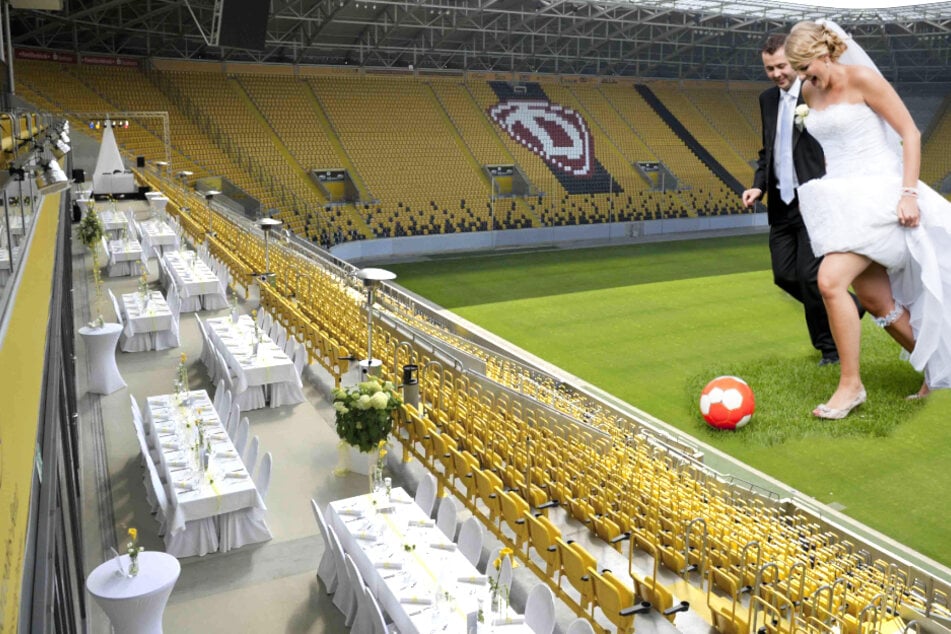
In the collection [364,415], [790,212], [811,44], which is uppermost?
[811,44]

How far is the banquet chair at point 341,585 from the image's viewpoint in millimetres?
7438

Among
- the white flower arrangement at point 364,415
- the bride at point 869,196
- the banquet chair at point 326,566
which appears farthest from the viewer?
the white flower arrangement at point 364,415

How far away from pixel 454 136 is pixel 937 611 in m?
35.2

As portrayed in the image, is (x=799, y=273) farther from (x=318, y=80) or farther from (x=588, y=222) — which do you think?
(x=318, y=80)

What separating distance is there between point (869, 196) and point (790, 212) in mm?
1182

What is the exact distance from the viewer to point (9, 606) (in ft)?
8.32

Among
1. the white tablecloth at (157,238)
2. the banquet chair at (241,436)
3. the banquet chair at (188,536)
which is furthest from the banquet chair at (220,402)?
the white tablecloth at (157,238)

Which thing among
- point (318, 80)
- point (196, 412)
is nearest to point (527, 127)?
point (318, 80)

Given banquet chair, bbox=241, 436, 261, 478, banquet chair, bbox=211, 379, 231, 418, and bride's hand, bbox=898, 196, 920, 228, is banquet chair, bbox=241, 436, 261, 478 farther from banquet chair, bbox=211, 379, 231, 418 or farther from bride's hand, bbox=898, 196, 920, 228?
bride's hand, bbox=898, 196, 920, 228

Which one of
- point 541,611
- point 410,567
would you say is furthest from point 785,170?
point 410,567

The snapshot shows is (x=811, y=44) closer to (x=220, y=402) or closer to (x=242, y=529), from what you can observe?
(x=242, y=529)

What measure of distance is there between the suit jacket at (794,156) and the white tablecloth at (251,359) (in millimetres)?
6980

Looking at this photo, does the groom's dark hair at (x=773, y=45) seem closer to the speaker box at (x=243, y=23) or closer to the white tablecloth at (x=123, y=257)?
the white tablecloth at (x=123, y=257)

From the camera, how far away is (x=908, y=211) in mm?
7332
